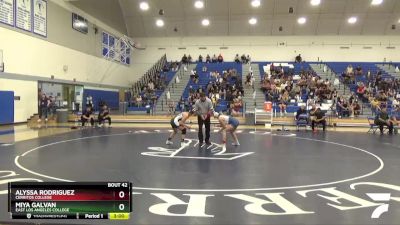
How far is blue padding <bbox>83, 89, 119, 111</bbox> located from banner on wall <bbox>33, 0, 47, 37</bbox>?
234 inches

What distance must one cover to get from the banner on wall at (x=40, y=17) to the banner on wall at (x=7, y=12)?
1722 millimetres

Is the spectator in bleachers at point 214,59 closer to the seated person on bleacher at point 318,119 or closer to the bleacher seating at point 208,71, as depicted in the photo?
the bleacher seating at point 208,71

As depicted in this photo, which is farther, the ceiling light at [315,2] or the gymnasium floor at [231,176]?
the ceiling light at [315,2]

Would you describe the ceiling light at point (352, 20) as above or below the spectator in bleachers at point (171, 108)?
above

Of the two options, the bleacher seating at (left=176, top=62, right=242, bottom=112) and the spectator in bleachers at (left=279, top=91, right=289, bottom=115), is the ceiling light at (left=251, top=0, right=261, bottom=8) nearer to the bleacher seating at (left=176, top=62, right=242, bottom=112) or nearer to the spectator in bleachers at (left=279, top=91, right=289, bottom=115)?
the bleacher seating at (left=176, top=62, right=242, bottom=112)

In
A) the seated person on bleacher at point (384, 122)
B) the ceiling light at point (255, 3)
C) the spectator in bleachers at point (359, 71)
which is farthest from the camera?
the spectator in bleachers at point (359, 71)

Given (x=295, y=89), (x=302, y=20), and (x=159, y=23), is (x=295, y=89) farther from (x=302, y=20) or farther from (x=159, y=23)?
(x=159, y=23)

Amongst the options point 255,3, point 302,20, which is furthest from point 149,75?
point 302,20

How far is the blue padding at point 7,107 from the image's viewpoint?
17984 millimetres

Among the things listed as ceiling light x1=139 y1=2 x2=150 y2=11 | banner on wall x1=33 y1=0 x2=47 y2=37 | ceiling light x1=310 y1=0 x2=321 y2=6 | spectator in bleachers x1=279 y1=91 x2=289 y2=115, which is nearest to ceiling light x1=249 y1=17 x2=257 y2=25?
ceiling light x1=310 y1=0 x2=321 y2=6

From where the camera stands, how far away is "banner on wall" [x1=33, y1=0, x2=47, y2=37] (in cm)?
1995

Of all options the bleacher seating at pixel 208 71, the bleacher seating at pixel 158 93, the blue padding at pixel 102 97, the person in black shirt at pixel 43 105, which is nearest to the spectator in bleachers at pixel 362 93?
the bleacher seating at pixel 208 71

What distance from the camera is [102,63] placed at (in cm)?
2864
